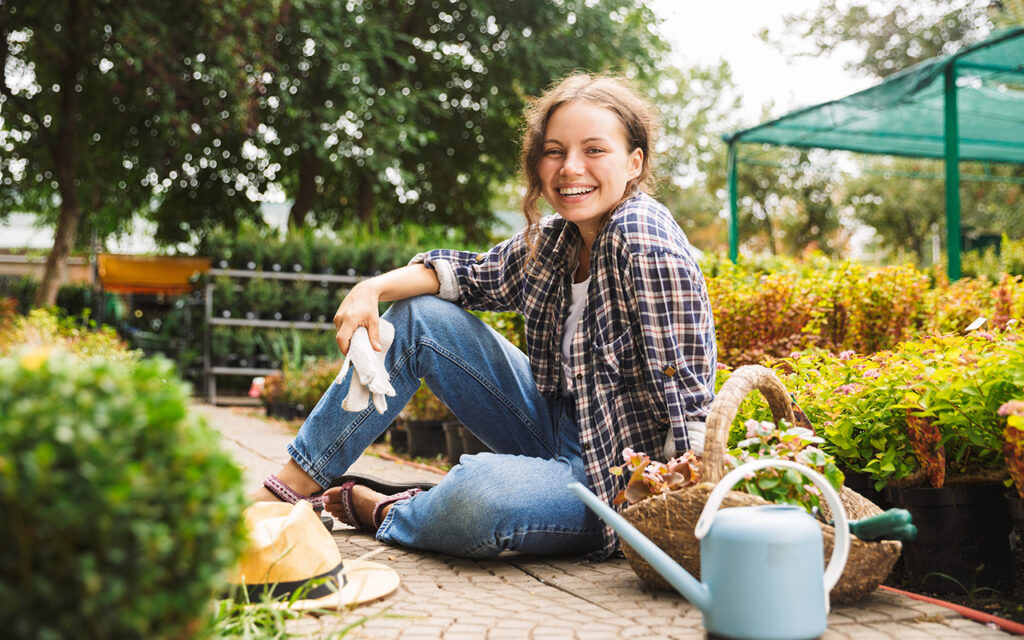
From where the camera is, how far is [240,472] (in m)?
1.16

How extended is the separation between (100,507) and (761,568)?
3.75 ft

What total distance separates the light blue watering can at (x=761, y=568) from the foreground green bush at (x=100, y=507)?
0.93 metres

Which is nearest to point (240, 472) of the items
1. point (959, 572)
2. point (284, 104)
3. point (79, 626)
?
point (79, 626)

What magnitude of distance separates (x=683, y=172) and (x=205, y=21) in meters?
20.4

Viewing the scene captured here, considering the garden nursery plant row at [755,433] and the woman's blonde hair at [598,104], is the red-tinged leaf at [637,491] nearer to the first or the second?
the garden nursery plant row at [755,433]

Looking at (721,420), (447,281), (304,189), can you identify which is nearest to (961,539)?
(721,420)

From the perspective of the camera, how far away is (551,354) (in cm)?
277

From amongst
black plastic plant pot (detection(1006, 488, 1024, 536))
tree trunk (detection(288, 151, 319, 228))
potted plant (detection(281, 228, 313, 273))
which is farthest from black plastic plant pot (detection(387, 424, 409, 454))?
tree trunk (detection(288, 151, 319, 228))

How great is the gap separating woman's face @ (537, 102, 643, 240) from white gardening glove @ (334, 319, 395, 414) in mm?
705

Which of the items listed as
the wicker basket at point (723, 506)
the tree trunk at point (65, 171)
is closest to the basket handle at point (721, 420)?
the wicker basket at point (723, 506)

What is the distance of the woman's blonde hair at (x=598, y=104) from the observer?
265 centimetres

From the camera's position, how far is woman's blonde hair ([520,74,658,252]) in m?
2.65

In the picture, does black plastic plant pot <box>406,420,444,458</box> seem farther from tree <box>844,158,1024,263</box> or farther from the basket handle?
tree <box>844,158,1024,263</box>

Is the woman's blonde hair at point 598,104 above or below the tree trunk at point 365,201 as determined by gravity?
below
